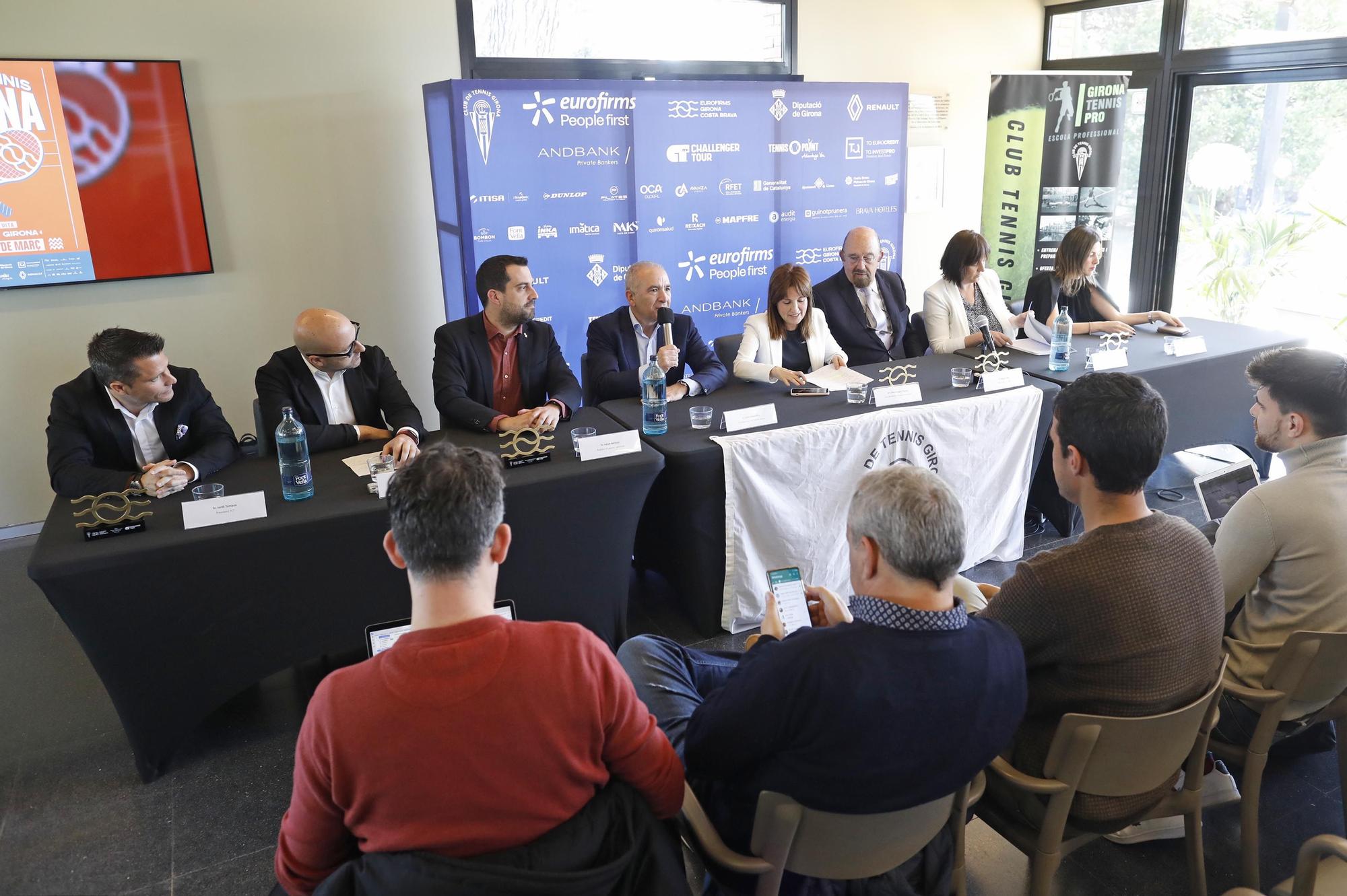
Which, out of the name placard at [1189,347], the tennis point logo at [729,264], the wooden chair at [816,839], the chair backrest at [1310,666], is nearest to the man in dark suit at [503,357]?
the tennis point logo at [729,264]

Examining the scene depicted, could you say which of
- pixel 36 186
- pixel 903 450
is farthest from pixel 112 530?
pixel 36 186

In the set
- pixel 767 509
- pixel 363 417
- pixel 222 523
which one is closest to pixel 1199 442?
pixel 767 509

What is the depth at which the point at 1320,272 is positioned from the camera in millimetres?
5254

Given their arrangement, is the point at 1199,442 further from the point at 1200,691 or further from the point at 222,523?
the point at 222,523

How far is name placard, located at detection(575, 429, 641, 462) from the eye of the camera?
2.70 m

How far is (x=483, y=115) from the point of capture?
4297mm

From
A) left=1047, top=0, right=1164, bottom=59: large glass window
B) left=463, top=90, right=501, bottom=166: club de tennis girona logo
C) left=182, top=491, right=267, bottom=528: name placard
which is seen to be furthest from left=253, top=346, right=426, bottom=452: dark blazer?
left=1047, top=0, right=1164, bottom=59: large glass window

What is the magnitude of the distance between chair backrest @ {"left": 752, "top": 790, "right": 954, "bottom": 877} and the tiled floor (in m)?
0.76

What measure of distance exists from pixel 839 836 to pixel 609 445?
1.54m

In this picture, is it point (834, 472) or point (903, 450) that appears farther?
point (903, 450)

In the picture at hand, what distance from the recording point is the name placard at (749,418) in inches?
117

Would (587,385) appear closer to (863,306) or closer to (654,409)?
(654,409)

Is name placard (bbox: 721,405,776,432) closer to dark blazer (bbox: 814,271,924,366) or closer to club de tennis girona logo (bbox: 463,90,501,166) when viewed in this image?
dark blazer (bbox: 814,271,924,366)

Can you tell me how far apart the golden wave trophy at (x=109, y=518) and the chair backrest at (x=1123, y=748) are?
7.08ft
